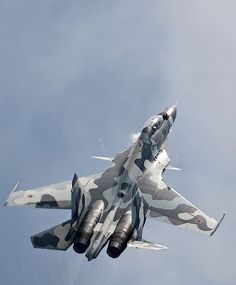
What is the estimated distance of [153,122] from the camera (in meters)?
54.8

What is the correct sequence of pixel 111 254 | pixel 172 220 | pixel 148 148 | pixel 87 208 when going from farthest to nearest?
pixel 148 148 → pixel 172 220 → pixel 87 208 → pixel 111 254

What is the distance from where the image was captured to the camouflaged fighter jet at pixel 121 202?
41812 millimetres

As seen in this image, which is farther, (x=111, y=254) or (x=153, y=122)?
(x=153, y=122)

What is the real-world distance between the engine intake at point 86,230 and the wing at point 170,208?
5719 mm

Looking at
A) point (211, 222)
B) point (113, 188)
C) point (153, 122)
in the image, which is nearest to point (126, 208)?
point (113, 188)

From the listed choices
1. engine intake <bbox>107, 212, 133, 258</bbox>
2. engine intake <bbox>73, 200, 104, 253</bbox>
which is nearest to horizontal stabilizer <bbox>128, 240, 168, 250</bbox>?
engine intake <bbox>107, 212, 133, 258</bbox>

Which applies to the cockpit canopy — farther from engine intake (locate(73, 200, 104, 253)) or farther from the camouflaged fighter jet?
engine intake (locate(73, 200, 104, 253))

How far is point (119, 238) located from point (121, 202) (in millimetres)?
5616

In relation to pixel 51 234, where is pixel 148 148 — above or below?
above

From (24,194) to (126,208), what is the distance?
8531 mm

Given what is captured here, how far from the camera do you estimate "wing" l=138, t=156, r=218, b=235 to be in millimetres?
47500

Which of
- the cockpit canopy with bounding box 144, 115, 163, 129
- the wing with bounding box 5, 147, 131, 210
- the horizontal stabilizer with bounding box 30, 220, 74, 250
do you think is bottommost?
the horizontal stabilizer with bounding box 30, 220, 74, 250

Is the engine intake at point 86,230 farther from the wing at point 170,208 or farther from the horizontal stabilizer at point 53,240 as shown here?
the wing at point 170,208

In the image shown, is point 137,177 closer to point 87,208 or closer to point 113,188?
point 113,188
